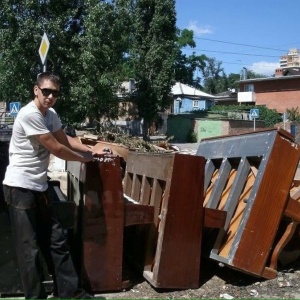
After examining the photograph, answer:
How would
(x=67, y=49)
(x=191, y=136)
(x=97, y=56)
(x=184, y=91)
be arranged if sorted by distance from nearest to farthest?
(x=97, y=56)
(x=67, y=49)
(x=191, y=136)
(x=184, y=91)

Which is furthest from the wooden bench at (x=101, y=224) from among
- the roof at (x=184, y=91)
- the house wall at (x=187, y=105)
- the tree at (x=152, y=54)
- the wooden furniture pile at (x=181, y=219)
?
the roof at (x=184, y=91)

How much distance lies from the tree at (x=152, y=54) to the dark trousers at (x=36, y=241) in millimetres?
33485

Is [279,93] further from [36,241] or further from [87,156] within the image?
[36,241]

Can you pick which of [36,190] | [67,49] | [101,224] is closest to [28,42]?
[67,49]

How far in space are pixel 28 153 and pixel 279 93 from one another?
5444cm

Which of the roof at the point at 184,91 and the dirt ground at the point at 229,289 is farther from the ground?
the roof at the point at 184,91

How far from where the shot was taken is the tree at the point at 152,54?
3716 centimetres

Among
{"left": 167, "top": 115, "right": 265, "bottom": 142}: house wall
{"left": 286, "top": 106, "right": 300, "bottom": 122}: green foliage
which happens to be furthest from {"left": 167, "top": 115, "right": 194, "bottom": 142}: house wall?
{"left": 286, "top": 106, "right": 300, "bottom": 122}: green foliage

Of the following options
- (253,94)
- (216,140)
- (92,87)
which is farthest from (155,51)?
(216,140)

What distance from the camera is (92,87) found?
87.2ft

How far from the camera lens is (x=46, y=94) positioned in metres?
3.65

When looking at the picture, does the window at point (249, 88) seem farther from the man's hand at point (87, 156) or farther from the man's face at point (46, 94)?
the man's face at point (46, 94)

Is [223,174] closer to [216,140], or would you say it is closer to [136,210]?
[216,140]

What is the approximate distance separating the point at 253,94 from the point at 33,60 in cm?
3656
